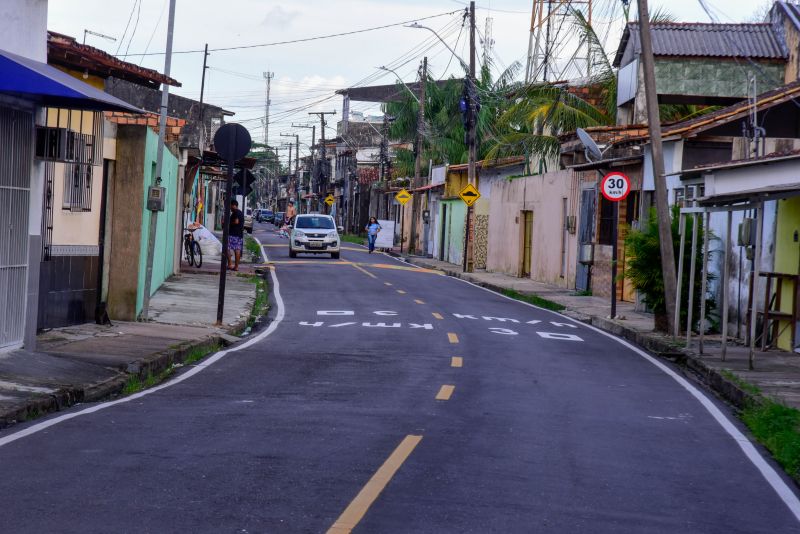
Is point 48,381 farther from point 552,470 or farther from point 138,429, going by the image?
point 552,470

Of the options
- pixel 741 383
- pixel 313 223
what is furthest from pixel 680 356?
pixel 313 223

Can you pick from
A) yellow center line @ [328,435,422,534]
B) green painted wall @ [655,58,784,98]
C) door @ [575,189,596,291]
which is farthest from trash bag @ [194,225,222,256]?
yellow center line @ [328,435,422,534]

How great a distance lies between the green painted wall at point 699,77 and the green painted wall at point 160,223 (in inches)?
552

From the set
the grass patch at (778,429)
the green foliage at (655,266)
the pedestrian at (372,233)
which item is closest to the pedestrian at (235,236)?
the green foliage at (655,266)

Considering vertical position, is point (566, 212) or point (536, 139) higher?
point (536, 139)

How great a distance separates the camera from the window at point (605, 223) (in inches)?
1288

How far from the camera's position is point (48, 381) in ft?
38.4

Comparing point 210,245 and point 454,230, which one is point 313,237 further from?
point 454,230

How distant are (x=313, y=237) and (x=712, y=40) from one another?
64.1 feet

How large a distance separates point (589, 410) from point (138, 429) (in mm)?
4742

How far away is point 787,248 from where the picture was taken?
768 inches

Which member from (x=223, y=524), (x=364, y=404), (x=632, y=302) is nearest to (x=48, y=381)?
(x=364, y=404)

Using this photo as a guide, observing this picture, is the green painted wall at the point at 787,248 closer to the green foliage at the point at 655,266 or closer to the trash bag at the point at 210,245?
the green foliage at the point at 655,266

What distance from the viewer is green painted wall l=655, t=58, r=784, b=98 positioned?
1346 inches
